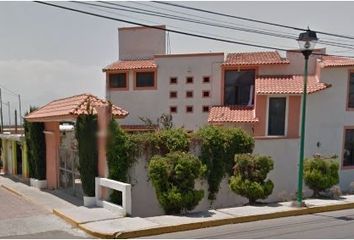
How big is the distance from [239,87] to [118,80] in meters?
7.43

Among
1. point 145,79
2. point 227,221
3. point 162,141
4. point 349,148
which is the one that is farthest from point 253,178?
point 145,79

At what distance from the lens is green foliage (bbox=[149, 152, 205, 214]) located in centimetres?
919

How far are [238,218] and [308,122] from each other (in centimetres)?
840

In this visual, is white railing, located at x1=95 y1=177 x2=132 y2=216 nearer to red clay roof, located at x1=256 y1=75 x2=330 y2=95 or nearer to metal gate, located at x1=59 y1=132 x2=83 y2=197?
metal gate, located at x1=59 y1=132 x2=83 y2=197

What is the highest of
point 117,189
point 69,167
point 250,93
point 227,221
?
point 250,93

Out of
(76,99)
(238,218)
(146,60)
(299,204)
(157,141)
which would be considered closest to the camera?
(238,218)

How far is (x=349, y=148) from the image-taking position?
16672 millimetres

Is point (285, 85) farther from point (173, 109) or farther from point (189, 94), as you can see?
point (173, 109)

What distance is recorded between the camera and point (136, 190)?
10.8 meters

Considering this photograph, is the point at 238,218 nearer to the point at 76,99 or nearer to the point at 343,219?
the point at 343,219

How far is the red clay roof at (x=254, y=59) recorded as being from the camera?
19250mm

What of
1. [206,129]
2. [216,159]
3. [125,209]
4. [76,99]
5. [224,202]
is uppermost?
[76,99]

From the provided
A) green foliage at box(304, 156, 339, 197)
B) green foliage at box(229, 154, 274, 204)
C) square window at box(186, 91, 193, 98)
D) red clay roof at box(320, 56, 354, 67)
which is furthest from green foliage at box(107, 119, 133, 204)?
square window at box(186, 91, 193, 98)

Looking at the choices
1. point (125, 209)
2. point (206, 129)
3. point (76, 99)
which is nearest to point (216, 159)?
point (206, 129)
